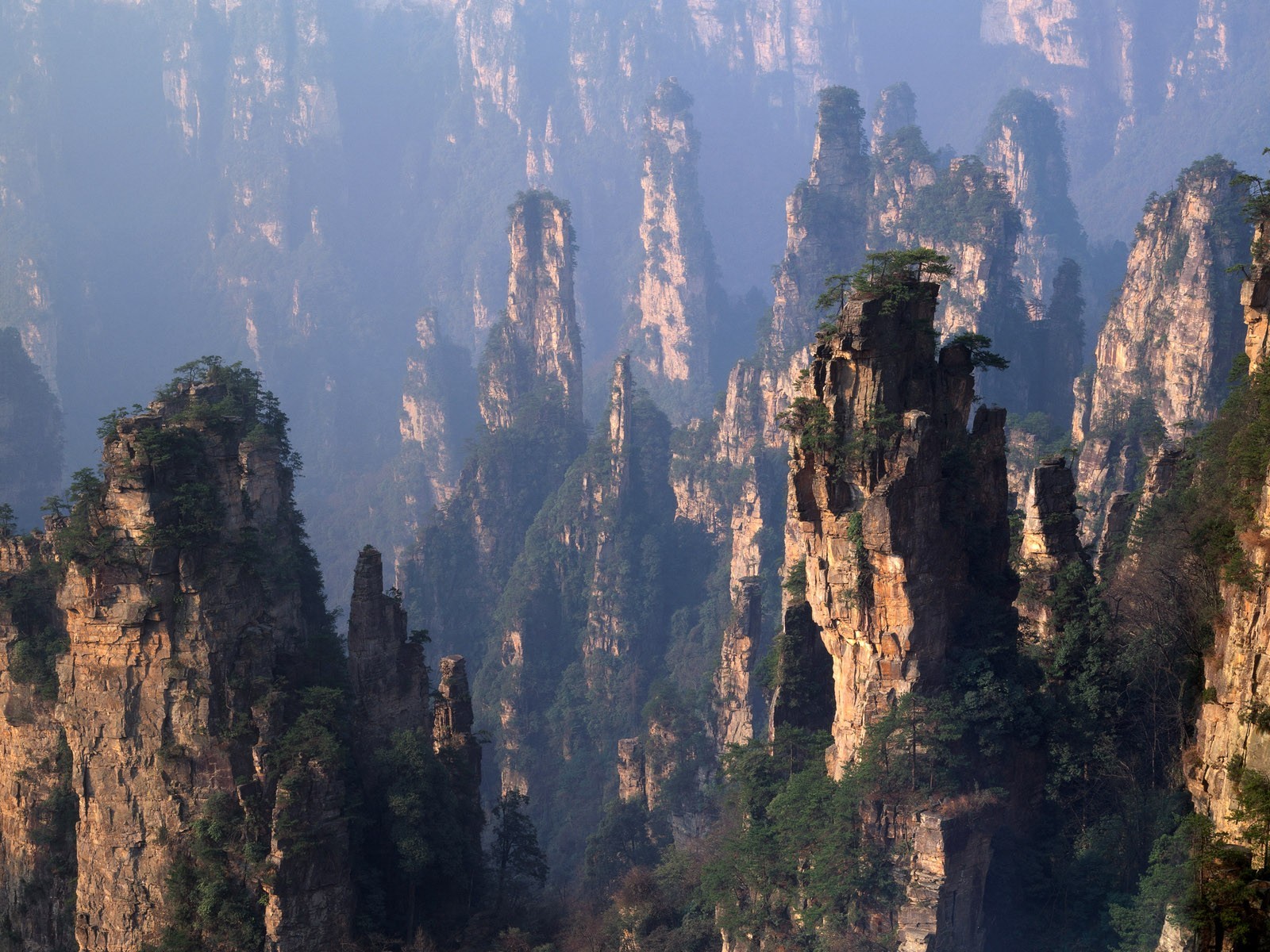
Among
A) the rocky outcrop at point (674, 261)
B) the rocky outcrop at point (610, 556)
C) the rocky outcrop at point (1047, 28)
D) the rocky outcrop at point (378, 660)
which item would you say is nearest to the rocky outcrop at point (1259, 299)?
the rocky outcrop at point (378, 660)

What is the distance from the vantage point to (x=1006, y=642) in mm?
31156

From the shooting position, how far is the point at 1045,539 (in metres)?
33.4

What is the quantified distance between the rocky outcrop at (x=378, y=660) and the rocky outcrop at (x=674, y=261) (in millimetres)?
84713

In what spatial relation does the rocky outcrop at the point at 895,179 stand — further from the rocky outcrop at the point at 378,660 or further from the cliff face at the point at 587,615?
the rocky outcrop at the point at 378,660

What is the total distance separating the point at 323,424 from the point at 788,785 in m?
109

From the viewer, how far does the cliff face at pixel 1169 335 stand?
2315 inches

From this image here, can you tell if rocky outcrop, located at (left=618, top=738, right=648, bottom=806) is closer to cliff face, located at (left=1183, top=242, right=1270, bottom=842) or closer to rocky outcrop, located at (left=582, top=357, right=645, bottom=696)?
rocky outcrop, located at (left=582, top=357, right=645, bottom=696)

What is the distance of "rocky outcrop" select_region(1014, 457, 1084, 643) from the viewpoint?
33.2 m

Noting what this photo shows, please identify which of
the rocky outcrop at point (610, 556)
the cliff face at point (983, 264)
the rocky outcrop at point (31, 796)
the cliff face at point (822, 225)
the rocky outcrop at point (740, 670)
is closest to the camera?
the rocky outcrop at point (31, 796)

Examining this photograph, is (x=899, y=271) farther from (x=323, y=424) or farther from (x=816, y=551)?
(x=323, y=424)

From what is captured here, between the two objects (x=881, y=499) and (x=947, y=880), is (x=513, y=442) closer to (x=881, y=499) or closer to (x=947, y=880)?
(x=881, y=499)

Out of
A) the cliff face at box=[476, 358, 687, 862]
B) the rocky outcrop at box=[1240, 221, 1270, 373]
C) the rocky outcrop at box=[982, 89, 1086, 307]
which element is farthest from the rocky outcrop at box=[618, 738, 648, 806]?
the rocky outcrop at box=[982, 89, 1086, 307]

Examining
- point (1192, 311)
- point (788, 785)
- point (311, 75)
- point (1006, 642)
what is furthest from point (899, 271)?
point (311, 75)

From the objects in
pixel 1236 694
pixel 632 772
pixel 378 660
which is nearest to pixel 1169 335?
pixel 632 772
